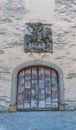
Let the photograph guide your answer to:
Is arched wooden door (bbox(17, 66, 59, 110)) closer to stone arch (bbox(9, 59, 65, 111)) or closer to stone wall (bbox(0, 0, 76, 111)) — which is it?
stone arch (bbox(9, 59, 65, 111))

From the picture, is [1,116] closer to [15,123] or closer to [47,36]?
[15,123]

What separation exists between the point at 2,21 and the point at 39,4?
4.33ft

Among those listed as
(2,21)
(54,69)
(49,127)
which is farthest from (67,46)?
(49,127)

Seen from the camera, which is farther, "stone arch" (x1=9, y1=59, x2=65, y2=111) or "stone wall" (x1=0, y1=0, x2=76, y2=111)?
"stone wall" (x1=0, y1=0, x2=76, y2=111)

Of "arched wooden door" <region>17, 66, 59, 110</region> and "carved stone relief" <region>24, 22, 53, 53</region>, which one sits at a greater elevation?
"carved stone relief" <region>24, 22, 53, 53</region>

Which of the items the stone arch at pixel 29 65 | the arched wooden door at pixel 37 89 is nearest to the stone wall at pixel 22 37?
the stone arch at pixel 29 65

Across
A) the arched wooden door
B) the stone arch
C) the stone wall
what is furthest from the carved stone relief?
the arched wooden door

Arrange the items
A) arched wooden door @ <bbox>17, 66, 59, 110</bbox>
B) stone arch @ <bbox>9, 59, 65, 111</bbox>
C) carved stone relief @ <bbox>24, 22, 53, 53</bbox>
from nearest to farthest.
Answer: stone arch @ <bbox>9, 59, 65, 111</bbox> < arched wooden door @ <bbox>17, 66, 59, 110</bbox> < carved stone relief @ <bbox>24, 22, 53, 53</bbox>

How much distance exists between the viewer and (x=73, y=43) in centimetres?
872

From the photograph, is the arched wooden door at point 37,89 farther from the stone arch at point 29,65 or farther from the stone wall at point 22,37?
the stone wall at point 22,37

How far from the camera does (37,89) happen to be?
830 centimetres

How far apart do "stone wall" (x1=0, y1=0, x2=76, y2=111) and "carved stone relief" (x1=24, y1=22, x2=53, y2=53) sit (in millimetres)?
136

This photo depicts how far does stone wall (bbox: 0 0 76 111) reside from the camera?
8188 millimetres

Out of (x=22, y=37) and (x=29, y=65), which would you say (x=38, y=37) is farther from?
A: (x=29, y=65)
